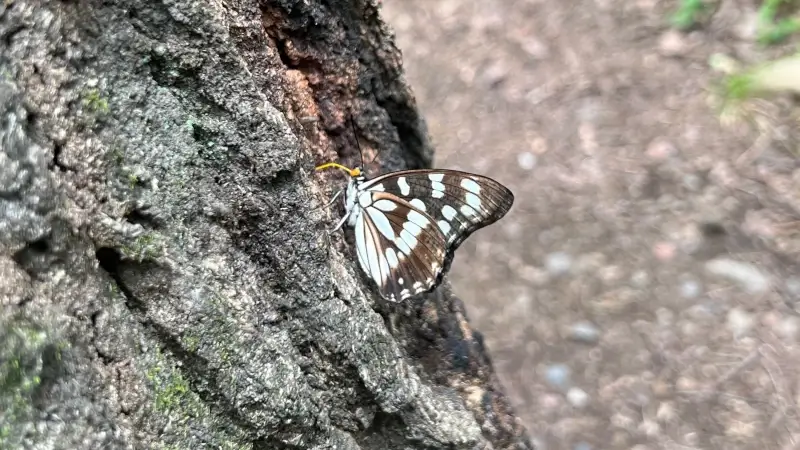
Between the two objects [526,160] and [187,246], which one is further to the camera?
[526,160]

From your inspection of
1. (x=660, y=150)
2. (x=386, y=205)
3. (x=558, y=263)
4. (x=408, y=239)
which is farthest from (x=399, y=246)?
(x=660, y=150)

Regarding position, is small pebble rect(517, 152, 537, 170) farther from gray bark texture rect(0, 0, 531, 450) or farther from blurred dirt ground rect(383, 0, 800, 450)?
gray bark texture rect(0, 0, 531, 450)

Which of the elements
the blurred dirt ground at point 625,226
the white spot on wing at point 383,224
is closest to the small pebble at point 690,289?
the blurred dirt ground at point 625,226

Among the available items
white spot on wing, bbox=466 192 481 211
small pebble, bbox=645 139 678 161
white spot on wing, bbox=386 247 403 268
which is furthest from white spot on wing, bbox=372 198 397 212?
small pebble, bbox=645 139 678 161

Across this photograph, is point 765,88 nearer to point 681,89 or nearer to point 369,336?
point 681,89

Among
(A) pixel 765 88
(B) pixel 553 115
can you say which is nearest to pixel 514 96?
(B) pixel 553 115

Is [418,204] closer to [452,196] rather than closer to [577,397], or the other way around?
[452,196]
